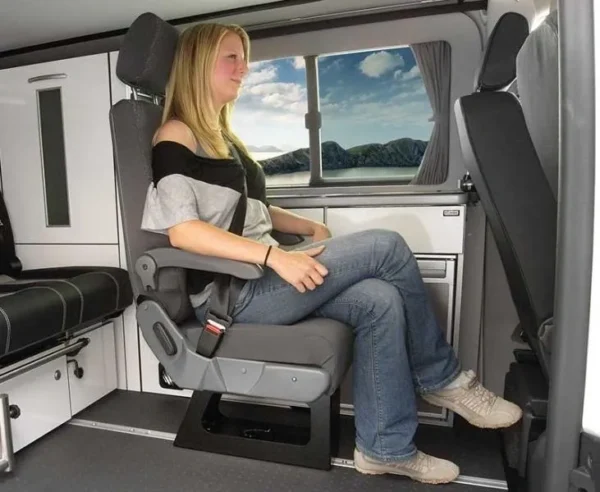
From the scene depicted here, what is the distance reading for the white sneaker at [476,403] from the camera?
4.11 ft

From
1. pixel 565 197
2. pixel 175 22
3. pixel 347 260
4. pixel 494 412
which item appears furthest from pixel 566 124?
pixel 175 22

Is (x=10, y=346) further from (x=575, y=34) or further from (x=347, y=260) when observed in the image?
(x=575, y=34)

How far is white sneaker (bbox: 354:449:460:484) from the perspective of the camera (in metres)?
1.26

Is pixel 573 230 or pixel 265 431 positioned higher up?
pixel 573 230

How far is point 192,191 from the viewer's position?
118 centimetres

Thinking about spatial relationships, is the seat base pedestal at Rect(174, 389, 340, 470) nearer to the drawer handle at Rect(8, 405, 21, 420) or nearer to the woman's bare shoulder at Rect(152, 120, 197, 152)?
the drawer handle at Rect(8, 405, 21, 420)

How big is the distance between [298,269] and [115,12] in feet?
5.21

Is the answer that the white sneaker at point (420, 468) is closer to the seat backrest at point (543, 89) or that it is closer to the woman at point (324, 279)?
the woman at point (324, 279)

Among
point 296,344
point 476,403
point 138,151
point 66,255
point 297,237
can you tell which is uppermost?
point 138,151

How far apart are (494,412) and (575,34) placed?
3.31ft

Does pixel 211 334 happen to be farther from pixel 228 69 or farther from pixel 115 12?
pixel 115 12

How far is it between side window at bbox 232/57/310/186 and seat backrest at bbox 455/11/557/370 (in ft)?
5.03

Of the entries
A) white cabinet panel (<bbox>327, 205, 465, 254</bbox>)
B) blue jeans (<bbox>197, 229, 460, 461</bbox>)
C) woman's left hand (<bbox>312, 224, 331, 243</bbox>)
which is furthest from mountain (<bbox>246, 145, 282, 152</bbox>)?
blue jeans (<bbox>197, 229, 460, 461</bbox>)

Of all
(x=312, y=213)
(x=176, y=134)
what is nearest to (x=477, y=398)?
(x=312, y=213)
